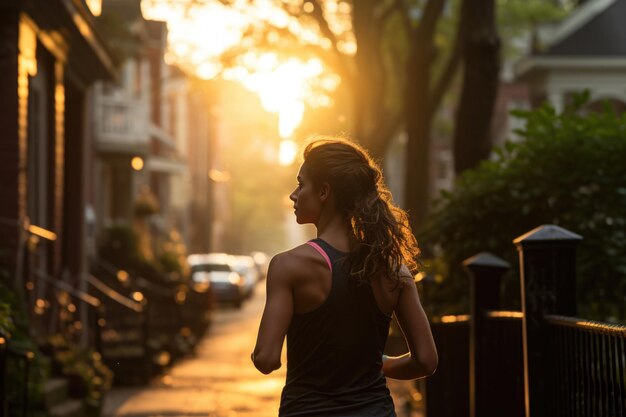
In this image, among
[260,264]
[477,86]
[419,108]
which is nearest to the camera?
[477,86]

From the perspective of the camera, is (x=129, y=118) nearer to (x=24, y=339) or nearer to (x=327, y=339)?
(x=24, y=339)

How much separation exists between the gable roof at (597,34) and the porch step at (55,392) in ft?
126

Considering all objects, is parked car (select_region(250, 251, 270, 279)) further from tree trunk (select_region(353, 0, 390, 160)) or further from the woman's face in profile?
the woman's face in profile

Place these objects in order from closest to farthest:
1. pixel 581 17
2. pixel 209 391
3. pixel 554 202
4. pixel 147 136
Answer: pixel 554 202
pixel 209 391
pixel 147 136
pixel 581 17

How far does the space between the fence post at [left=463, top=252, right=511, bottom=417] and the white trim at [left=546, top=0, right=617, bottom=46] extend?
1697 inches

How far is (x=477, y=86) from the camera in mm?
13828

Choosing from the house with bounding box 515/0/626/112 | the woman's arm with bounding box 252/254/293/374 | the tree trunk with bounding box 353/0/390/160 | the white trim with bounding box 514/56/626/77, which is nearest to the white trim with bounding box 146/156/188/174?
the white trim with bounding box 514/56/626/77

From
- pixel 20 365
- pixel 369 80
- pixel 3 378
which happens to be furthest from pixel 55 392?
pixel 369 80

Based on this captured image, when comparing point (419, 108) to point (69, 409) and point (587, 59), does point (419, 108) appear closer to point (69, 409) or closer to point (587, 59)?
point (69, 409)

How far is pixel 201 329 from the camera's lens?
89.7 feet

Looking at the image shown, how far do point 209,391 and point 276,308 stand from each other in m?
13.1

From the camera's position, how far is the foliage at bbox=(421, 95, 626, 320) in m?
9.24

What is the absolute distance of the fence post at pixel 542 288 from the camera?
6633 millimetres

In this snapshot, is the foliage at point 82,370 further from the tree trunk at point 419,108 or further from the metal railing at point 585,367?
the metal railing at point 585,367
